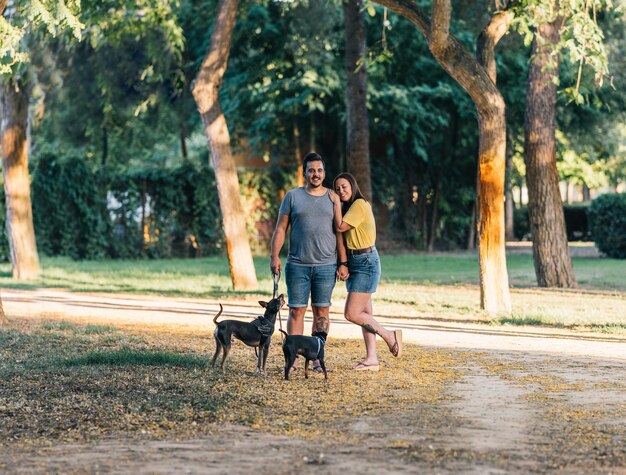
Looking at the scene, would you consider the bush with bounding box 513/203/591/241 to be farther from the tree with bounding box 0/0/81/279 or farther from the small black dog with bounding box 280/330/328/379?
the small black dog with bounding box 280/330/328/379

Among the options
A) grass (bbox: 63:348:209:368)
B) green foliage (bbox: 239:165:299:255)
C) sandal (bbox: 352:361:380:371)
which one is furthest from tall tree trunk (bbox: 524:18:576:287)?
green foliage (bbox: 239:165:299:255)

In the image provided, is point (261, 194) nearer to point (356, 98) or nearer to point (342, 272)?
point (356, 98)

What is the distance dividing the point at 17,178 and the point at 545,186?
11187mm

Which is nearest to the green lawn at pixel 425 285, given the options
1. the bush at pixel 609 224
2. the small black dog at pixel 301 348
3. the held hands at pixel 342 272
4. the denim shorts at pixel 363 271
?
the bush at pixel 609 224

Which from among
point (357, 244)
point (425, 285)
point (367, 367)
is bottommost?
point (367, 367)

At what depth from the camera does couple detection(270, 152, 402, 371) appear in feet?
33.4

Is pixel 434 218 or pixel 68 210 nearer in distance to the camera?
pixel 68 210

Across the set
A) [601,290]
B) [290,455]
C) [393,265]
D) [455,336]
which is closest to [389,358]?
[455,336]

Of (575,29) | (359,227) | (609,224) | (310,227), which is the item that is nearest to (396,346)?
(359,227)

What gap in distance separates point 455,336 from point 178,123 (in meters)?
22.4

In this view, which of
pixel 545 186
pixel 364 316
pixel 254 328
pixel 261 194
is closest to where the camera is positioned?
pixel 254 328

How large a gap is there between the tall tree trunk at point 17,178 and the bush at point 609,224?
1599cm

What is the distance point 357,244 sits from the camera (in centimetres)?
1036

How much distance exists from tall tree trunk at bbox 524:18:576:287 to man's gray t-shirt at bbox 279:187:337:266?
37.7 feet
